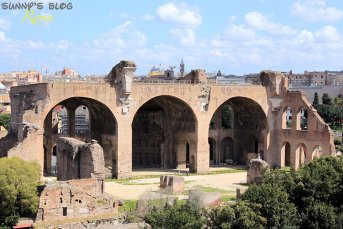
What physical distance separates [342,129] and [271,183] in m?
49.9

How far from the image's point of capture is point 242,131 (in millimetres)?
51031

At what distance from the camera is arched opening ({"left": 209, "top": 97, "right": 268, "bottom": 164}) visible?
48266mm

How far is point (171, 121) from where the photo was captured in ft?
154

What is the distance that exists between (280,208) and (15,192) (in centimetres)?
1288

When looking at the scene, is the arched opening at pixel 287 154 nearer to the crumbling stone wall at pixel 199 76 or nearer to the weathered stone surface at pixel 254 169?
the crumbling stone wall at pixel 199 76

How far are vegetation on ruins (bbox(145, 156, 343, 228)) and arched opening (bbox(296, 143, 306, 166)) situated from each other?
59.8 feet

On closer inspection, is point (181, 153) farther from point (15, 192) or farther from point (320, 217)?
point (320, 217)

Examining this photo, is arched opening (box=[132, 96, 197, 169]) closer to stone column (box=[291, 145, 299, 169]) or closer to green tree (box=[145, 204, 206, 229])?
stone column (box=[291, 145, 299, 169])

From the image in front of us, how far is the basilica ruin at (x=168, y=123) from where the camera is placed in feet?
126

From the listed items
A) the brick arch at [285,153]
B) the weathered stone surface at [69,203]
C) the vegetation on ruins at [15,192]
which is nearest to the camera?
the weathered stone surface at [69,203]

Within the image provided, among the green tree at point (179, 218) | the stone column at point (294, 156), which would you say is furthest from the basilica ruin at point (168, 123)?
the green tree at point (179, 218)

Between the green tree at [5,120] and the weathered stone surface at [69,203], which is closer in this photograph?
the weathered stone surface at [69,203]

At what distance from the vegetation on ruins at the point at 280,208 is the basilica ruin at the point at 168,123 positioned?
11.5m

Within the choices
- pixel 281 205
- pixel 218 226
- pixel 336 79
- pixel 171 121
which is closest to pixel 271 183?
pixel 281 205
